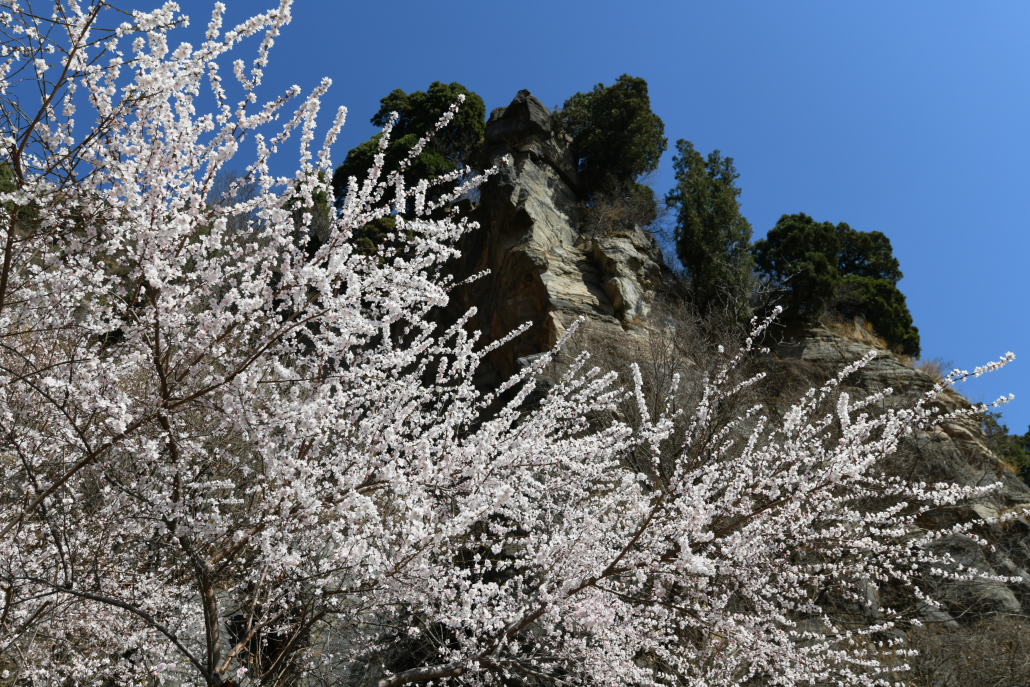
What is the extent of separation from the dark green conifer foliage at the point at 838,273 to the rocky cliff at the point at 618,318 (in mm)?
1284

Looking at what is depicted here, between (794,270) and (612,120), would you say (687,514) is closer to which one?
(794,270)

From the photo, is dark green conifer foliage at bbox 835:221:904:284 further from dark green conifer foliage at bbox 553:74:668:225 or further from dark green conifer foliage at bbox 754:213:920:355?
dark green conifer foliage at bbox 553:74:668:225

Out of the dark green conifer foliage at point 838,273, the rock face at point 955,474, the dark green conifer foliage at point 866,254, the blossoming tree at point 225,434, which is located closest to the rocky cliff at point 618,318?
the rock face at point 955,474

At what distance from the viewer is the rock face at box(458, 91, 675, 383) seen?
48.9 feet

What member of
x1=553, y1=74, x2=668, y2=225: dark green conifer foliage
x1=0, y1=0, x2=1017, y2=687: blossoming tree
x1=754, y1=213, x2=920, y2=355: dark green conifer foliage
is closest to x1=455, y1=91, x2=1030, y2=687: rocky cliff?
x1=553, y1=74, x2=668, y2=225: dark green conifer foliage

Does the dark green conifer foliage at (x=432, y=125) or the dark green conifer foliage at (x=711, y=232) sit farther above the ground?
the dark green conifer foliage at (x=432, y=125)

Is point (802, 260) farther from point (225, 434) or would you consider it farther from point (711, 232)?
point (225, 434)

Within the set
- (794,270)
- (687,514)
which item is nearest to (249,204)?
(687,514)

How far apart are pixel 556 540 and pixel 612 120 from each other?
64.6 feet

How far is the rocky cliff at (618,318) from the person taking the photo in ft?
33.2

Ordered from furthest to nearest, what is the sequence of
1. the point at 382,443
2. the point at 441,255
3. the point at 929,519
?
the point at 929,519 → the point at 382,443 → the point at 441,255

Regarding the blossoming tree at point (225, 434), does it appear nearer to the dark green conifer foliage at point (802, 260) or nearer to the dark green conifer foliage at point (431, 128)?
the dark green conifer foliage at point (802, 260)

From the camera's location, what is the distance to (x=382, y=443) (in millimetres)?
4047

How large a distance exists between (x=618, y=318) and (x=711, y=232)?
20.7 feet
